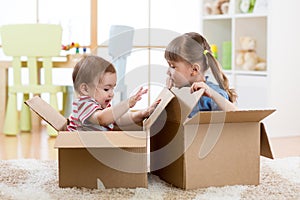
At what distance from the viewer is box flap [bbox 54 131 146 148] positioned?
160 centimetres

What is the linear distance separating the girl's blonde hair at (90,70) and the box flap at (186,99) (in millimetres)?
287

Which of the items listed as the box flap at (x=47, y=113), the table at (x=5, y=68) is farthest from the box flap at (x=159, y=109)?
the table at (x=5, y=68)

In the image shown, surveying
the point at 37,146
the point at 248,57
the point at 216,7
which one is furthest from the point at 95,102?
the point at 216,7

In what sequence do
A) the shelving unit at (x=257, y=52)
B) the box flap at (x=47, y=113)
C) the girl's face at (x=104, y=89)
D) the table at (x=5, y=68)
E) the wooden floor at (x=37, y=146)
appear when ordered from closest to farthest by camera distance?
the box flap at (x=47, y=113)
the girl's face at (x=104, y=89)
the wooden floor at (x=37, y=146)
the shelving unit at (x=257, y=52)
the table at (x=5, y=68)

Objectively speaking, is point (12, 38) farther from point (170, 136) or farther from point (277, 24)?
point (170, 136)

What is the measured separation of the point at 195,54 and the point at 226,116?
1.13 feet

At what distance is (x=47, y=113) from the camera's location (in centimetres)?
188

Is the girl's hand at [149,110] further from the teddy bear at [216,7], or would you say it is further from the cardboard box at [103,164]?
the teddy bear at [216,7]

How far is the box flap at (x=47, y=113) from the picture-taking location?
6.02 ft

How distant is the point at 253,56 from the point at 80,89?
5.56 ft

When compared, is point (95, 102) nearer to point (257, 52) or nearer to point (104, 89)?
point (104, 89)

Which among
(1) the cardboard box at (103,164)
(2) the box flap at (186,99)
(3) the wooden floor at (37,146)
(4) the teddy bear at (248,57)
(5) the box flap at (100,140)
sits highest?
(4) the teddy bear at (248,57)

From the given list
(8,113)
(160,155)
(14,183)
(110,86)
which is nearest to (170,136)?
(160,155)

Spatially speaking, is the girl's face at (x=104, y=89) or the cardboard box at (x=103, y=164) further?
the girl's face at (x=104, y=89)
